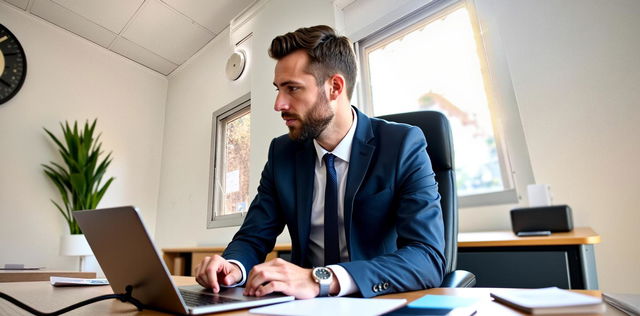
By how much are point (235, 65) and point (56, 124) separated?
1.87 meters

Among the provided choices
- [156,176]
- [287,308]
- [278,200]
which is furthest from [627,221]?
[156,176]

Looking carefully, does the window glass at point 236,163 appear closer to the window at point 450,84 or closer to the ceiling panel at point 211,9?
the ceiling panel at point 211,9

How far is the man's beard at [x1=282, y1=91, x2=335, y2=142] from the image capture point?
3.90ft

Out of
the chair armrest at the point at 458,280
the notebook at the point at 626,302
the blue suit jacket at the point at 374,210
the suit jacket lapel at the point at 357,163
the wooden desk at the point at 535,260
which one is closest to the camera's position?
the notebook at the point at 626,302

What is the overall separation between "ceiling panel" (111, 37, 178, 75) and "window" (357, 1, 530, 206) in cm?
267

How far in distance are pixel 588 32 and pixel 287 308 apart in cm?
178

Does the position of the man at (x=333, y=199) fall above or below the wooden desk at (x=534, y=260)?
above

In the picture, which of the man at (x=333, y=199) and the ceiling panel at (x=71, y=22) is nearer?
the man at (x=333, y=199)

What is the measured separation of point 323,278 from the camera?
64 centimetres

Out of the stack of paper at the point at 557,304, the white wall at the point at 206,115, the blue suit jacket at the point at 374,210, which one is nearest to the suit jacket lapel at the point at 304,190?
the blue suit jacket at the point at 374,210

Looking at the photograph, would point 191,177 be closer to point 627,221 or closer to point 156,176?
point 156,176

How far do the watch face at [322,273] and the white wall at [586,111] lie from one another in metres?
1.35

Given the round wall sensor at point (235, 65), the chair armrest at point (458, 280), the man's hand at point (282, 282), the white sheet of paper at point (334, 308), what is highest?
the round wall sensor at point (235, 65)

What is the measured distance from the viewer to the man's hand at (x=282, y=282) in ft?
1.98
